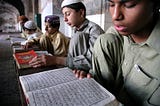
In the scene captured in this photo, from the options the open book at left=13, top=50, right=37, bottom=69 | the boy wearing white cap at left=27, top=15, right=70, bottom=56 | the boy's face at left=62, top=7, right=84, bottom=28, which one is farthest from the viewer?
the boy wearing white cap at left=27, top=15, right=70, bottom=56

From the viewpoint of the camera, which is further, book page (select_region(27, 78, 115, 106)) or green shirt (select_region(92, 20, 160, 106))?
green shirt (select_region(92, 20, 160, 106))

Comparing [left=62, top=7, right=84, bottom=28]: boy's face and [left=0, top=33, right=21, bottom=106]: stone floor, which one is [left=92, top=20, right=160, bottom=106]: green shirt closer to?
[left=62, top=7, right=84, bottom=28]: boy's face

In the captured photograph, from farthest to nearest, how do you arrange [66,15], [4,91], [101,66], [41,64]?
[4,91], [66,15], [41,64], [101,66]

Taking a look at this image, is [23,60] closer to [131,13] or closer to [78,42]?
[78,42]

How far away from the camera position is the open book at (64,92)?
2.06ft

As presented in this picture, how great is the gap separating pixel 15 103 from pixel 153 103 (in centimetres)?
191

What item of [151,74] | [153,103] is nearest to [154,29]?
[151,74]

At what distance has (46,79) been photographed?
85cm

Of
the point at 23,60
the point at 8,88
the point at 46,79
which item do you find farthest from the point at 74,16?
the point at 8,88

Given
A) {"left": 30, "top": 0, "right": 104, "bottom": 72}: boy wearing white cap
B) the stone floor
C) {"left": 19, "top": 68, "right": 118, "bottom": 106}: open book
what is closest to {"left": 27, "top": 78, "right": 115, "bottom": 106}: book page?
{"left": 19, "top": 68, "right": 118, "bottom": 106}: open book

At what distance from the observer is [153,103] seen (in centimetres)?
→ 75

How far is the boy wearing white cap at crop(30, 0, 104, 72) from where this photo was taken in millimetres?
1270

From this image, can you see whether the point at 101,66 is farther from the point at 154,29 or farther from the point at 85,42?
the point at 85,42

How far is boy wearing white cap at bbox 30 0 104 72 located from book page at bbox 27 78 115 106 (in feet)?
1.32
